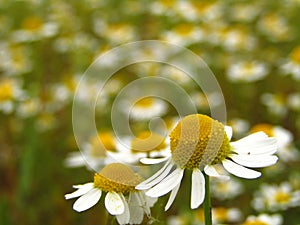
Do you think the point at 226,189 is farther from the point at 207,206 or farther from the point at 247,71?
the point at 207,206

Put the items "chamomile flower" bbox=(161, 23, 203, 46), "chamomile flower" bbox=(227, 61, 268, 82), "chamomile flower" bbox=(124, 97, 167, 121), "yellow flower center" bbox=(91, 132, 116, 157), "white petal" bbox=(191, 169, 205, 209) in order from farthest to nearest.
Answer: "chamomile flower" bbox=(161, 23, 203, 46)
"chamomile flower" bbox=(227, 61, 268, 82)
"chamomile flower" bbox=(124, 97, 167, 121)
"yellow flower center" bbox=(91, 132, 116, 157)
"white petal" bbox=(191, 169, 205, 209)

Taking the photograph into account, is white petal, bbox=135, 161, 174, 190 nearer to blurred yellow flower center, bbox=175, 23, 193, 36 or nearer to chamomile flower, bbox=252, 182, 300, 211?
chamomile flower, bbox=252, 182, 300, 211

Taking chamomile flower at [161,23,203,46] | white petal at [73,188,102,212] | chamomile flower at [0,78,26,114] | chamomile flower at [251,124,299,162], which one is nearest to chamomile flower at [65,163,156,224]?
white petal at [73,188,102,212]

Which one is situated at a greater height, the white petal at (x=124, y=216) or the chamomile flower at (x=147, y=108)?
the chamomile flower at (x=147, y=108)

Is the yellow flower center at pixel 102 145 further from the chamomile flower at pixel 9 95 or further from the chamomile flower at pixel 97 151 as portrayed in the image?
the chamomile flower at pixel 9 95

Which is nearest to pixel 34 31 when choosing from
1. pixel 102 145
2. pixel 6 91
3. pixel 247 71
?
pixel 6 91

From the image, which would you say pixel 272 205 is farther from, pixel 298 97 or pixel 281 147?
pixel 298 97

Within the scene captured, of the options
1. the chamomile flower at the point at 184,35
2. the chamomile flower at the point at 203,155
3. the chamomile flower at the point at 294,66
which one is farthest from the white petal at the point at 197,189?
the chamomile flower at the point at 184,35
